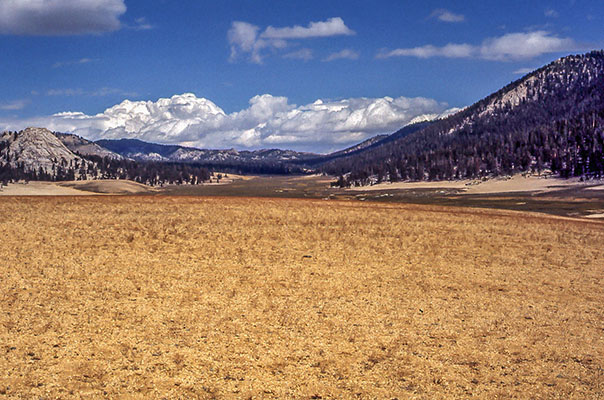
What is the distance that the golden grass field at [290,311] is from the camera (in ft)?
30.4

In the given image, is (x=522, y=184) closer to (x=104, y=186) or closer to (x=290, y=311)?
(x=104, y=186)

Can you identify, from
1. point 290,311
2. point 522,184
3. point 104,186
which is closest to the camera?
point 290,311

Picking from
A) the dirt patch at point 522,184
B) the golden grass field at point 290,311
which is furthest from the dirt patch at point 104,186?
the golden grass field at point 290,311

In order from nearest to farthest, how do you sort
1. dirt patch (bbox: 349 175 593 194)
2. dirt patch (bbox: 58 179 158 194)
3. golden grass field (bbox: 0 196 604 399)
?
1. golden grass field (bbox: 0 196 604 399)
2. dirt patch (bbox: 349 175 593 194)
3. dirt patch (bbox: 58 179 158 194)

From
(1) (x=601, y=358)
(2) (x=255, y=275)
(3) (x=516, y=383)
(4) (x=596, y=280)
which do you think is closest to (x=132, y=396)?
(3) (x=516, y=383)

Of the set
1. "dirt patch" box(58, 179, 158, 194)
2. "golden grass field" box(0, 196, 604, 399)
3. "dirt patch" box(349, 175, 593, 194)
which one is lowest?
"golden grass field" box(0, 196, 604, 399)

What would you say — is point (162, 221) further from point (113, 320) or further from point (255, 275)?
point (113, 320)

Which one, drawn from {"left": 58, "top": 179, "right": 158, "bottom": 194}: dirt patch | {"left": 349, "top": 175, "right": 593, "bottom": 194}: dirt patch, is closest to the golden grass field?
{"left": 349, "top": 175, "right": 593, "bottom": 194}: dirt patch

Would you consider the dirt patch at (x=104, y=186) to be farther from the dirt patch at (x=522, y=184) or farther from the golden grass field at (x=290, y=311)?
the golden grass field at (x=290, y=311)

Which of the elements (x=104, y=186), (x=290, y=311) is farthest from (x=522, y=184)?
(x=290, y=311)

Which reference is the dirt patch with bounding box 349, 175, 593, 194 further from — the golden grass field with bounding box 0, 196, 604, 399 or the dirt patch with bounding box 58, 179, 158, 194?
the golden grass field with bounding box 0, 196, 604, 399

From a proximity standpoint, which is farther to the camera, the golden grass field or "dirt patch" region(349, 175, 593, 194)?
"dirt patch" region(349, 175, 593, 194)

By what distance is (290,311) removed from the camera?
13516 millimetres

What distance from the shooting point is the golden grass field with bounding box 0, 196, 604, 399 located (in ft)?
30.4
